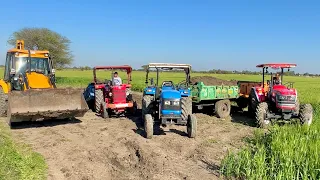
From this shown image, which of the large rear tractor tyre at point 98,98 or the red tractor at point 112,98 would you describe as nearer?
the red tractor at point 112,98

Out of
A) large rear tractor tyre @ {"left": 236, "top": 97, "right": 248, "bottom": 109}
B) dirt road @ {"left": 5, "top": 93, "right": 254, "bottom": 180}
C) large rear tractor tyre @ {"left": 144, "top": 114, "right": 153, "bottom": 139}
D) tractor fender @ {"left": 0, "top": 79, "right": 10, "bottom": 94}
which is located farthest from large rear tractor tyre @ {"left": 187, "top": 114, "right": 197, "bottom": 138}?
tractor fender @ {"left": 0, "top": 79, "right": 10, "bottom": 94}

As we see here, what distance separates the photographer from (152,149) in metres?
7.21

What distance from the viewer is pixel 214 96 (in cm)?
1190

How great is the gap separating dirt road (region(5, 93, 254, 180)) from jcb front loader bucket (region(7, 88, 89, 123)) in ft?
1.53

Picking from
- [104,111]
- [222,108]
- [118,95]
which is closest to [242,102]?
[222,108]

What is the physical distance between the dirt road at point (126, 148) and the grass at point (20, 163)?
0.21m

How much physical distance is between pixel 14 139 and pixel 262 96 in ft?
26.6

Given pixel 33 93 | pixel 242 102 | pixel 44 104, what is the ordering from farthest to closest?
1. pixel 242 102
2. pixel 44 104
3. pixel 33 93

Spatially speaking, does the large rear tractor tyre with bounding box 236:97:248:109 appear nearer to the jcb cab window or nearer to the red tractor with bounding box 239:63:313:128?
the red tractor with bounding box 239:63:313:128

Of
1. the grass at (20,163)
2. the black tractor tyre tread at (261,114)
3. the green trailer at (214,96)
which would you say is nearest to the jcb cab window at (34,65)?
the grass at (20,163)

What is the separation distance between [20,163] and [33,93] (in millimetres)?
4054

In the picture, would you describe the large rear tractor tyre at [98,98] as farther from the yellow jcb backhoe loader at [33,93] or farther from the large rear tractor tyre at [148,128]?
the large rear tractor tyre at [148,128]

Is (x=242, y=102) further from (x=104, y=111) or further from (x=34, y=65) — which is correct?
(x=34, y=65)

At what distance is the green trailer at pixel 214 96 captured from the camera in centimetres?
1162
